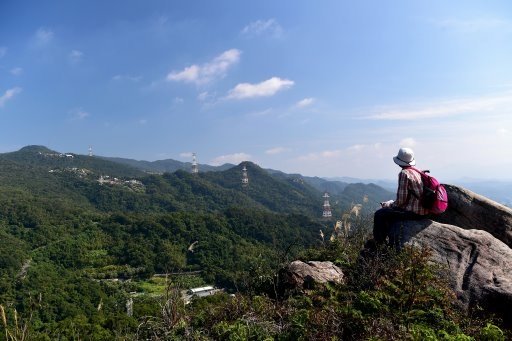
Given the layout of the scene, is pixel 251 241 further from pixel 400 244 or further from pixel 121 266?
pixel 400 244

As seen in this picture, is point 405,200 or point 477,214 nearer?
point 405,200

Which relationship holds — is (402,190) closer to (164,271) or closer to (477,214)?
(477,214)

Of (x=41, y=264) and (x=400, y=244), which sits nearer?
(x=400, y=244)

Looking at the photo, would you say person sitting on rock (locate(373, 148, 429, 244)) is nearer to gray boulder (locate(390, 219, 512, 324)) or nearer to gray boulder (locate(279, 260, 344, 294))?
gray boulder (locate(390, 219, 512, 324))

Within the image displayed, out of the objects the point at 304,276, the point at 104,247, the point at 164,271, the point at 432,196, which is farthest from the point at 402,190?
the point at 104,247

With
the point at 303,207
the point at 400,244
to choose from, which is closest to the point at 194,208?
the point at 303,207

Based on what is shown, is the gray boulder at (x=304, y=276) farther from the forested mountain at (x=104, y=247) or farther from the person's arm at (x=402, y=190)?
the forested mountain at (x=104, y=247)

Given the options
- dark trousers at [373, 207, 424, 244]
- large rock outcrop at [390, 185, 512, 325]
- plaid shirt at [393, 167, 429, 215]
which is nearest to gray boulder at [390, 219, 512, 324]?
large rock outcrop at [390, 185, 512, 325]
